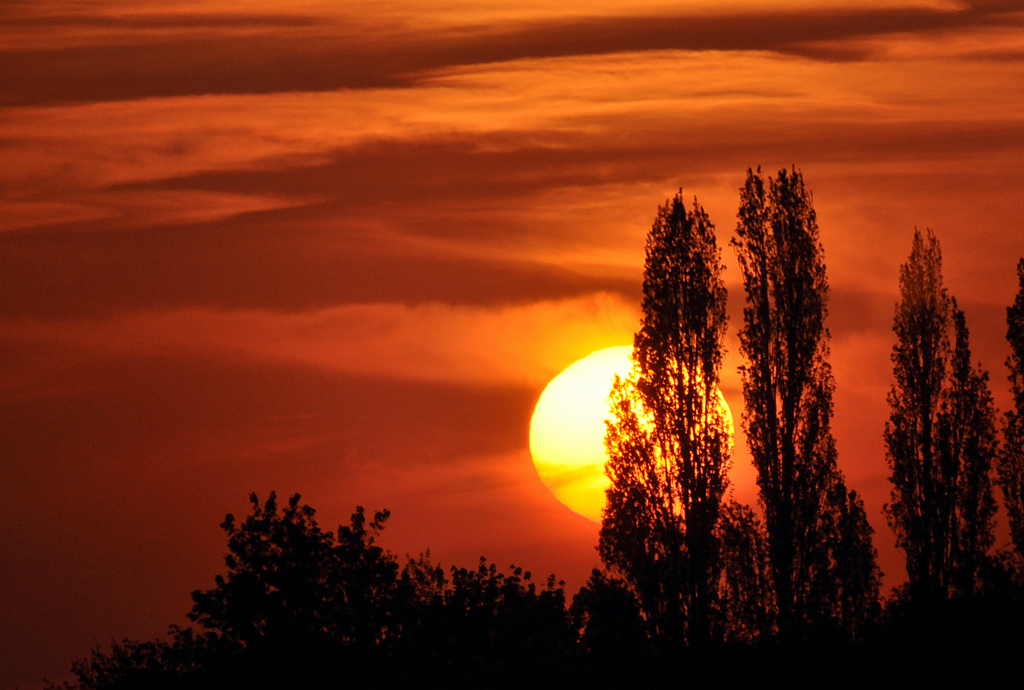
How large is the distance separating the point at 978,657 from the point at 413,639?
15.6 metres

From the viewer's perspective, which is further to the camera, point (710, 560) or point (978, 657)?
point (710, 560)

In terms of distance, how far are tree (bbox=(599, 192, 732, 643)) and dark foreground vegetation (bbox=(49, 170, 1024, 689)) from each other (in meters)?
0.05

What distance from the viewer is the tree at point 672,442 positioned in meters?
33.9

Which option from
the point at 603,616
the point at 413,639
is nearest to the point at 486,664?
the point at 413,639

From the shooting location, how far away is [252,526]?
126 ft

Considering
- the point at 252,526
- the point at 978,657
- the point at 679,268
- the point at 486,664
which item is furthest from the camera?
the point at 252,526

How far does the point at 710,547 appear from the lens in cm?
3400

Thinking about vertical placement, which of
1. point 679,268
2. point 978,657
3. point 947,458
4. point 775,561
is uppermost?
point 679,268

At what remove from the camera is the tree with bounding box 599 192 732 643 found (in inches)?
1336

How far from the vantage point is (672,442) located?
34750 millimetres

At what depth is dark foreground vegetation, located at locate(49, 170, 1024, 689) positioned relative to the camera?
1315 inches

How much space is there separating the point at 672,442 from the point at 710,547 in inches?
119

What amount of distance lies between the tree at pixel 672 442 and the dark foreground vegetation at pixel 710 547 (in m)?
0.05

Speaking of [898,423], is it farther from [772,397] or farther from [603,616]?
[603,616]
